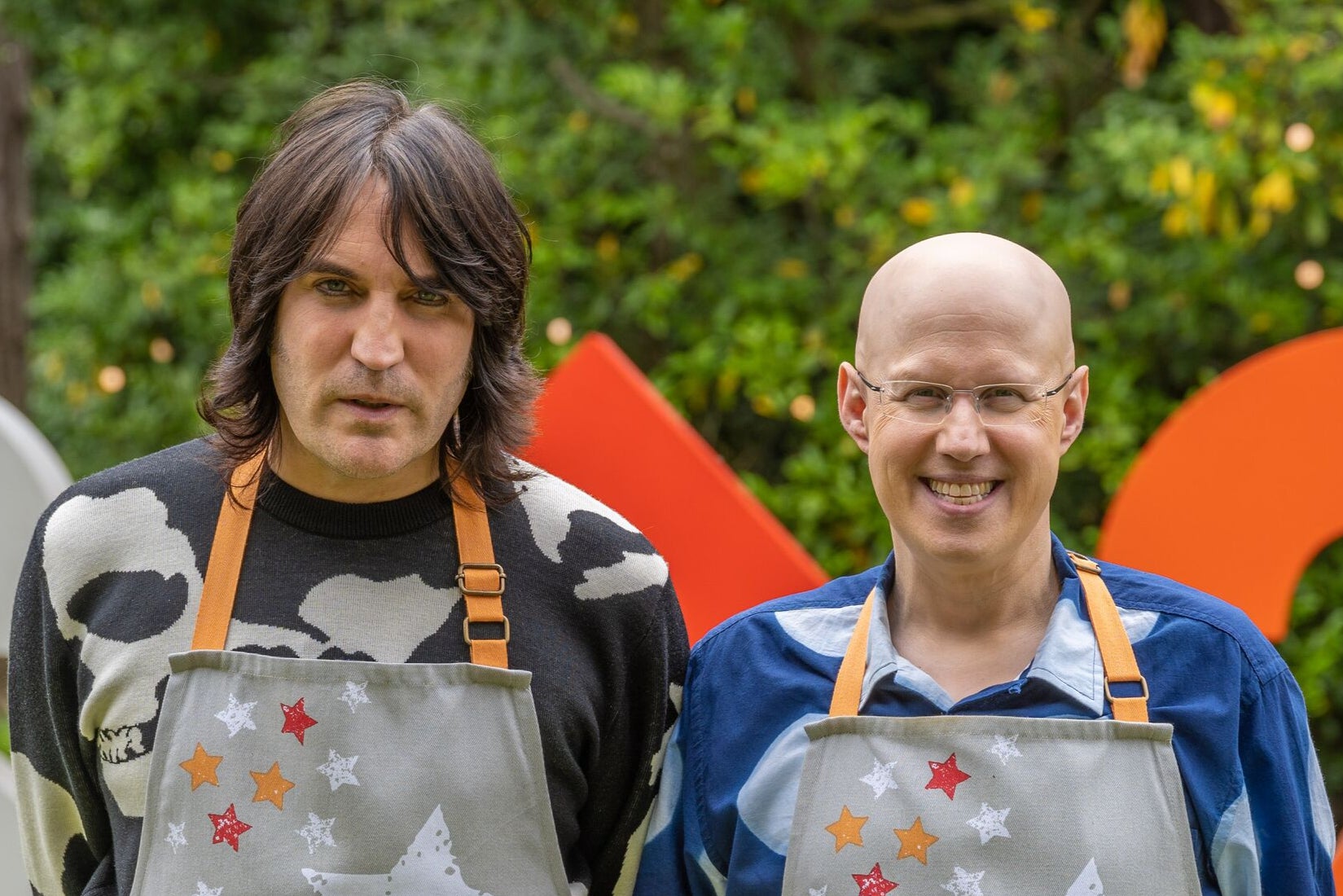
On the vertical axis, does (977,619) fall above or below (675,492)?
above

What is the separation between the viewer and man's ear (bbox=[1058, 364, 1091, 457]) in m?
2.09

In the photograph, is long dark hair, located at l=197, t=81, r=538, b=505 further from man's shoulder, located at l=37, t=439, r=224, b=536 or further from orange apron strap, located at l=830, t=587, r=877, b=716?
orange apron strap, located at l=830, t=587, r=877, b=716

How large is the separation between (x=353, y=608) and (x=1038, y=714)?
0.93 metres

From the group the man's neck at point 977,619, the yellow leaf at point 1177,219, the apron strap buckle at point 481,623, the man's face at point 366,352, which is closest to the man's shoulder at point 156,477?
the man's face at point 366,352

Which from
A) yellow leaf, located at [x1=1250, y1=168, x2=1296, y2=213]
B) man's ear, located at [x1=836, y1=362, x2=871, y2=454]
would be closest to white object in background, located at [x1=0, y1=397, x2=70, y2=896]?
man's ear, located at [x1=836, y1=362, x2=871, y2=454]

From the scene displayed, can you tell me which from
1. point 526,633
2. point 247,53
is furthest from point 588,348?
point 247,53

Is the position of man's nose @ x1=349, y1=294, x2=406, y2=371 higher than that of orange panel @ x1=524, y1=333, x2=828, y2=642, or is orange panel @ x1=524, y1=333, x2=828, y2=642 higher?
man's nose @ x1=349, y1=294, x2=406, y2=371

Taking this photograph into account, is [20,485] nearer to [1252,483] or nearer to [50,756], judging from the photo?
[50,756]

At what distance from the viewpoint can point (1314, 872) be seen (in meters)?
1.94

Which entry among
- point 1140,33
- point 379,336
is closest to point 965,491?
point 379,336

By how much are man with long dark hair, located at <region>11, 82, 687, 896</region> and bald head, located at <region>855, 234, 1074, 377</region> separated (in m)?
0.53

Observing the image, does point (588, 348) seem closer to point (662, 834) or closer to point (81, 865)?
point (662, 834)

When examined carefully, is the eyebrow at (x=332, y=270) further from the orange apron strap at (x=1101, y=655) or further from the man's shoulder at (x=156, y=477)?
the orange apron strap at (x=1101, y=655)

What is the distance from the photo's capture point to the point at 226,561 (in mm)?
2123
